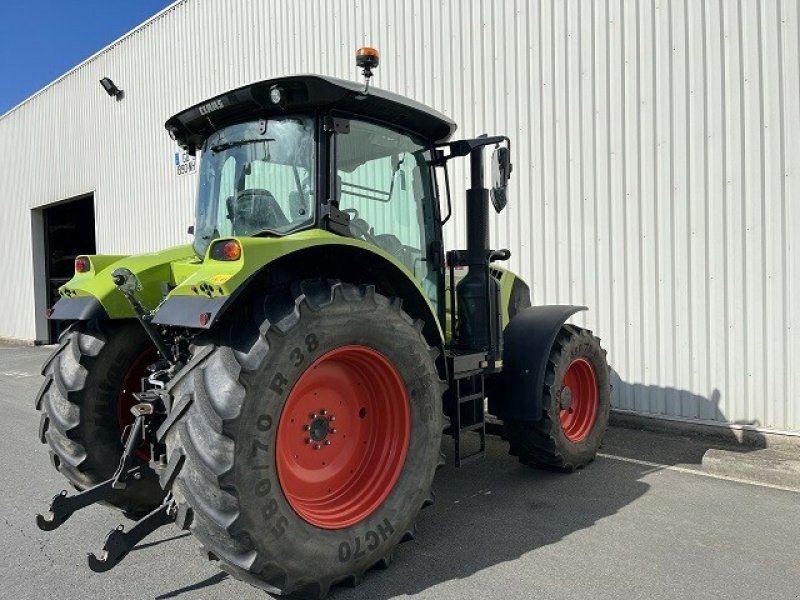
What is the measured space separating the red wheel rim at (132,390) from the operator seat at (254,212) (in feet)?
3.20

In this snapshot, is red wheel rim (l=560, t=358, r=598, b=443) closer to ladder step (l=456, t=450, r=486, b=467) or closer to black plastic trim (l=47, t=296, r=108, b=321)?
ladder step (l=456, t=450, r=486, b=467)

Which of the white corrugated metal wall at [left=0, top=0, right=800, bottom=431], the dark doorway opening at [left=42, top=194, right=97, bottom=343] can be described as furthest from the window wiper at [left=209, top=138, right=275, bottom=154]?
the dark doorway opening at [left=42, top=194, right=97, bottom=343]

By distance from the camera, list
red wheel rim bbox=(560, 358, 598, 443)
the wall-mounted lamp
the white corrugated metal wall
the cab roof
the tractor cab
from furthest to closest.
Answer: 1. the wall-mounted lamp
2. the white corrugated metal wall
3. red wheel rim bbox=(560, 358, 598, 443)
4. the tractor cab
5. the cab roof

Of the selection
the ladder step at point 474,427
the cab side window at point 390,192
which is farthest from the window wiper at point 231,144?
the ladder step at point 474,427

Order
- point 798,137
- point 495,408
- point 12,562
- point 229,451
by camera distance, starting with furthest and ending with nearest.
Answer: point 798,137, point 495,408, point 12,562, point 229,451

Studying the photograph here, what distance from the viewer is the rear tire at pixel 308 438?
268 centimetres

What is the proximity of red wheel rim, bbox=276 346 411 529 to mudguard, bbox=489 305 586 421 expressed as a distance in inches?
52.9

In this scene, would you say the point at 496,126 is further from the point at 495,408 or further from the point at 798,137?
the point at 495,408

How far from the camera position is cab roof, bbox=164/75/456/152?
3.34m

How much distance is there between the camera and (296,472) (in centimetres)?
317

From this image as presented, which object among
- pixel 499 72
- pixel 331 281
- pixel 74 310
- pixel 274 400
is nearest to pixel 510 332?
pixel 331 281

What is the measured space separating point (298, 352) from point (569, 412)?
2920mm

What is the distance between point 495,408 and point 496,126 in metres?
3.88

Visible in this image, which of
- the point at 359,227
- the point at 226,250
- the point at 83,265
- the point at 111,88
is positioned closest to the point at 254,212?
the point at 359,227
